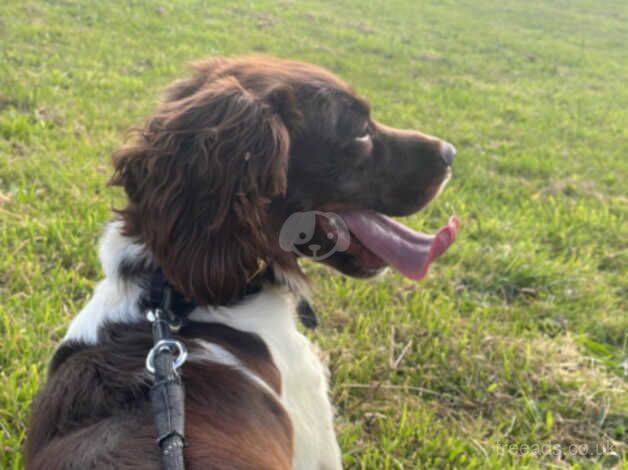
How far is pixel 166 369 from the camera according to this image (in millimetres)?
1421

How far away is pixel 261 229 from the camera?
186cm

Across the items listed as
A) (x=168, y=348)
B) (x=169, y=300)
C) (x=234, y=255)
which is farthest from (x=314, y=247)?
(x=168, y=348)

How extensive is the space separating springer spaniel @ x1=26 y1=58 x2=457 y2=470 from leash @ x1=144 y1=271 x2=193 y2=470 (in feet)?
0.16

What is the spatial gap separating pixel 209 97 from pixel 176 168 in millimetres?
300

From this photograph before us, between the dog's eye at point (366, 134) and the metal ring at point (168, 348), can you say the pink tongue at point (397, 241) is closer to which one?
the dog's eye at point (366, 134)

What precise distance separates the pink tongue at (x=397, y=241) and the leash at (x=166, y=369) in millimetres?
720

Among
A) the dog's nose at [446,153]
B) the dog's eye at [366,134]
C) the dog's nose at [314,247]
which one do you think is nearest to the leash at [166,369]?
the dog's nose at [314,247]

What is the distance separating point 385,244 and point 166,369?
107cm

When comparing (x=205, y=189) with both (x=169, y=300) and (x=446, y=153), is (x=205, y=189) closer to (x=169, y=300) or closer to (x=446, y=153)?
(x=169, y=300)

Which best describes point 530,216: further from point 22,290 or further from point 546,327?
point 22,290

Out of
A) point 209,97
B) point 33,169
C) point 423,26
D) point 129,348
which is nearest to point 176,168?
point 209,97

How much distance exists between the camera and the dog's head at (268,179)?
5.72ft

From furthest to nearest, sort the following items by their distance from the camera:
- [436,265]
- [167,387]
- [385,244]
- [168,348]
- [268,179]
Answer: [436,265] < [385,244] < [268,179] < [168,348] < [167,387]

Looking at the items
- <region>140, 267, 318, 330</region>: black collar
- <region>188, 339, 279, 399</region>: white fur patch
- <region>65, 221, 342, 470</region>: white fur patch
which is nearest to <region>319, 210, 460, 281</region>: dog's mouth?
<region>65, 221, 342, 470</region>: white fur patch
